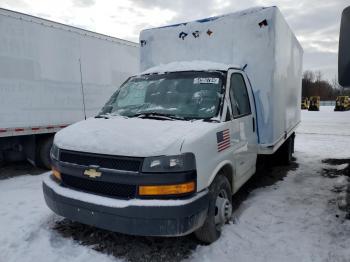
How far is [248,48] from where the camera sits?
5.24 metres

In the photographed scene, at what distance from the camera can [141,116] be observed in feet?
13.4

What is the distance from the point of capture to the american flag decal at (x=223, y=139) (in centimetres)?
379

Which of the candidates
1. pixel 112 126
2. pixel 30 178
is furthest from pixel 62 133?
pixel 30 178

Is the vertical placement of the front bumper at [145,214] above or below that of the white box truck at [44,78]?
below

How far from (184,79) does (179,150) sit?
168 cm

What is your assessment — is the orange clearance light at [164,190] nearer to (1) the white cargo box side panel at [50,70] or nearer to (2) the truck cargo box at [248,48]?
(2) the truck cargo box at [248,48]

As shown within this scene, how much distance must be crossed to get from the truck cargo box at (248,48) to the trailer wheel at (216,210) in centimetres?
161

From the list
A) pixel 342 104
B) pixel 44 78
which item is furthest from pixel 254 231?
pixel 342 104

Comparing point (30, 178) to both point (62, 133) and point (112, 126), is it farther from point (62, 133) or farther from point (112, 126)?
point (112, 126)

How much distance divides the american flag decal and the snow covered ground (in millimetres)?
1139

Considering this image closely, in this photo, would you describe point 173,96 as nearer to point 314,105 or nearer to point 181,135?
point 181,135

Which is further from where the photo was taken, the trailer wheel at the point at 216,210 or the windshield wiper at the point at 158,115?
the windshield wiper at the point at 158,115

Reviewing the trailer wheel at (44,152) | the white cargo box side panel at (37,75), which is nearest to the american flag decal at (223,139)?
the white cargo box side panel at (37,75)

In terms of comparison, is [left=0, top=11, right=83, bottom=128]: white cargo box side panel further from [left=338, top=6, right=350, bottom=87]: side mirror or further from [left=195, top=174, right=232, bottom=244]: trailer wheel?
[left=338, top=6, right=350, bottom=87]: side mirror
